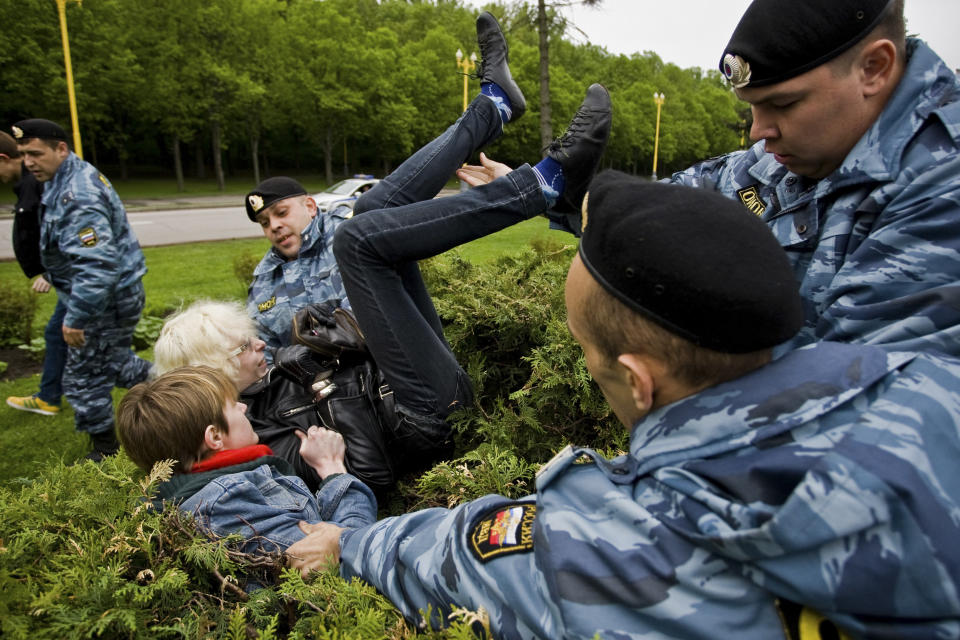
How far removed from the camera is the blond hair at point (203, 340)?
9.69 ft

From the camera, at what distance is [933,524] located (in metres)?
0.95

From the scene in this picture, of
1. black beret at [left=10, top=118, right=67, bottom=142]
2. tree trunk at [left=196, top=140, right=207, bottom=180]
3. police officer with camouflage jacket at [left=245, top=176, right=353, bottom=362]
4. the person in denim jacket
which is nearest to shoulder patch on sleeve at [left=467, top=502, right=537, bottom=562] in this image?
the person in denim jacket

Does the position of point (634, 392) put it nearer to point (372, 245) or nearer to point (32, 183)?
point (372, 245)

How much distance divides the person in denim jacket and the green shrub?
19.8ft

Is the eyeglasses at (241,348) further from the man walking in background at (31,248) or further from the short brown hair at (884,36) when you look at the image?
the man walking in background at (31,248)

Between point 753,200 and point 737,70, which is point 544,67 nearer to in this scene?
point 753,200

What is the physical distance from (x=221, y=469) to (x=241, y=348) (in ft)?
3.72

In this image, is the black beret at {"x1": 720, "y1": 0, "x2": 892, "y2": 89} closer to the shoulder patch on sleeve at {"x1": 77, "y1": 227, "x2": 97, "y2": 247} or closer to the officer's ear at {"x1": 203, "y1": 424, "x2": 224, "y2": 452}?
the officer's ear at {"x1": 203, "y1": 424, "x2": 224, "y2": 452}

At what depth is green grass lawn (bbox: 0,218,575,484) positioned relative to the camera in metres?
4.79

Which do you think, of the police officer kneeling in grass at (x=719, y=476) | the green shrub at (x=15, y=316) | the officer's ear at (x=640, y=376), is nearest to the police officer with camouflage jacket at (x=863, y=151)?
the police officer kneeling in grass at (x=719, y=476)

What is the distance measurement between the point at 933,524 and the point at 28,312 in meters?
8.35

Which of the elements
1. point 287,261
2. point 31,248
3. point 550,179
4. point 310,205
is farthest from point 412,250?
point 31,248

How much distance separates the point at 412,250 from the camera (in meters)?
2.52

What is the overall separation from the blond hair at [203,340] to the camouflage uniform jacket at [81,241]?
1821 mm
